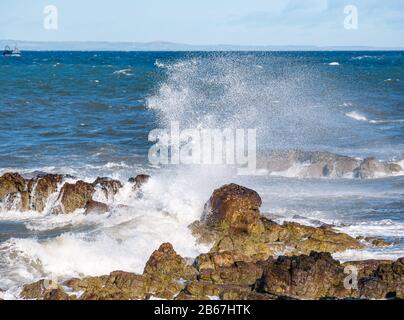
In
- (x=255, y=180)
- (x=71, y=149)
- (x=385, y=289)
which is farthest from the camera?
(x=71, y=149)

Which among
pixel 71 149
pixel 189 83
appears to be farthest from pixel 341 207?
pixel 189 83

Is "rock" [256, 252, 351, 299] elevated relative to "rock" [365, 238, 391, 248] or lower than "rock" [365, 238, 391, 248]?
elevated

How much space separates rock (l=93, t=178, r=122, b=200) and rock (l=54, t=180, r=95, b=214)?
0.31 m

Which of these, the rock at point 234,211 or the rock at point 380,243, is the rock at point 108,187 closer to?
the rock at point 234,211

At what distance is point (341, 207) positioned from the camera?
17.7m

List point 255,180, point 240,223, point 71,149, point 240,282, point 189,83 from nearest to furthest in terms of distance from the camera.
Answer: point 240,282 → point 240,223 → point 255,180 → point 71,149 → point 189,83

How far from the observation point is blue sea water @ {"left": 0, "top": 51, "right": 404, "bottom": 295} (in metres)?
13.8

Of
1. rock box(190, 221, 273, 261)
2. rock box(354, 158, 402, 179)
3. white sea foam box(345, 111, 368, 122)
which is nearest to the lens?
rock box(190, 221, 273, 261)

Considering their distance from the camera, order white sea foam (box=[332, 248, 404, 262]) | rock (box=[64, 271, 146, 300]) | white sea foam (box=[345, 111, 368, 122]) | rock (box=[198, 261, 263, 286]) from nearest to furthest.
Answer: rock (box=[64, 271, 146, 300])
rock (box=[198, 261, 263, 286])
white sea foam (box=[332, 248, 404, 262])
white sea foam (box=[345, 111, 368, 122])

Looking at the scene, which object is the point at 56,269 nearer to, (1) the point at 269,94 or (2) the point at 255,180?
(2) the point at 255,180

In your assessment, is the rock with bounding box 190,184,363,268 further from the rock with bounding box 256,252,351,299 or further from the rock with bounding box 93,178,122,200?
the rock with bounding box 93,178,122,200

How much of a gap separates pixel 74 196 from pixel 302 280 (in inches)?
323

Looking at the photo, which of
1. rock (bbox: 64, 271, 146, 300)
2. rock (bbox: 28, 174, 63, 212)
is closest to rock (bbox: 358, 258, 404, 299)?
rock (bbox: 64, 271, 146, 300)
